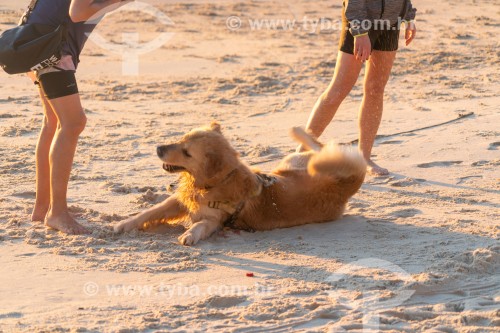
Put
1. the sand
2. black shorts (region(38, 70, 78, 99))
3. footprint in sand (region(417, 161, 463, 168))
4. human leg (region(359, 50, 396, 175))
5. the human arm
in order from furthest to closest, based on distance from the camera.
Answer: footprint in sand (region(417, 161, 463, 168)) → human leg (region(359, 50, 396, 175)) → black shorts (region(38, 70, 78, 99)) → the human arm → the sand

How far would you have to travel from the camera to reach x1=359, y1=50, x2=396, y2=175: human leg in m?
7.12

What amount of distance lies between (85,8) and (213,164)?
130 cm

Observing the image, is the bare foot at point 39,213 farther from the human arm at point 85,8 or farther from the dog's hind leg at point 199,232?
the human arm at point 85,8

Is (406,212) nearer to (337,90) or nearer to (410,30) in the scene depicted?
(337,90)

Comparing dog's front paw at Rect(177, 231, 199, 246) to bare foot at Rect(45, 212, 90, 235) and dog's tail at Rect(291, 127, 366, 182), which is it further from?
dog's tail at Rect(291, 127, 366, 182)

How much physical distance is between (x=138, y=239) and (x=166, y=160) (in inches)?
21.9

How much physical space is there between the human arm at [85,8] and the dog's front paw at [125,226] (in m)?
1.41

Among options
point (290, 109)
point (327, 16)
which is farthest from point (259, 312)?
point (327, 16)

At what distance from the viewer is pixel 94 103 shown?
32.3ft

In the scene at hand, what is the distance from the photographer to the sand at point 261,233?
470 cm

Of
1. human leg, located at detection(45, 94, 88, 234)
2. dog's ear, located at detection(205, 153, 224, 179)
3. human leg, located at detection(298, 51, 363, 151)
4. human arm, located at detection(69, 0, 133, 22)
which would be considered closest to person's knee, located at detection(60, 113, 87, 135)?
human leg, located at detection(45, 94, 88, 234)

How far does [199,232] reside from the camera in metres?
5.87

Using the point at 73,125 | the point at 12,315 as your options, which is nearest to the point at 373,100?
the point at 73,125

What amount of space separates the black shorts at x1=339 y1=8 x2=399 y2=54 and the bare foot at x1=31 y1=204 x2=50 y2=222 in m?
2.58
